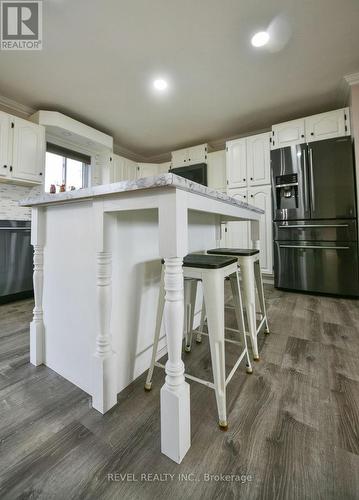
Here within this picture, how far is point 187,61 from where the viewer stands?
85.5 inches

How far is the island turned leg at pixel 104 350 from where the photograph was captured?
913mm

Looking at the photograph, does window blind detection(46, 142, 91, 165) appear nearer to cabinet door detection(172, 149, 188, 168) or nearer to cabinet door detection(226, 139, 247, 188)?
cabinet door detection(172, 149, 188, 168)

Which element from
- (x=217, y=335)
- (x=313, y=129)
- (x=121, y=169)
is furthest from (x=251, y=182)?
(x=217, y=335)

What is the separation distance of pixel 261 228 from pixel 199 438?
289cm

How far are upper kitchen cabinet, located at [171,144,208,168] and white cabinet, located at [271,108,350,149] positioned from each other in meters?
1.24

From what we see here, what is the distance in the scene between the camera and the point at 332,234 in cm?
257

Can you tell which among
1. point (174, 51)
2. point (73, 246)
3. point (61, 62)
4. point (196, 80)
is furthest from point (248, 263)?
point (61, 62)

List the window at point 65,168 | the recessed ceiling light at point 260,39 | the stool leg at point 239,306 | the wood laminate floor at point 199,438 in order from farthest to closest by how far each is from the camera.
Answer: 1. the window at point 65,168
2. the recessed ceiling light at point 260,39
3. the stool leg at point 239,306
4. the wood laminate floor at point 199,438

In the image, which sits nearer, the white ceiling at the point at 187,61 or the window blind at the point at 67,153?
the white ceiling at the point at 187,61

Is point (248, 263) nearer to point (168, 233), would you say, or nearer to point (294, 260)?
point (168, 233)

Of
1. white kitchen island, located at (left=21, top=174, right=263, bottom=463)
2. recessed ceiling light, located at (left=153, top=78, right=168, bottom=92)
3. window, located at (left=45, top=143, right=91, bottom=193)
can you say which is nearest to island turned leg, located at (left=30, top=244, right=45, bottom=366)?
white kitchen island, located at (left=21, top=174, right=263, bottom=463)

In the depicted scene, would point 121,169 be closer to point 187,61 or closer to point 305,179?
point 187,61

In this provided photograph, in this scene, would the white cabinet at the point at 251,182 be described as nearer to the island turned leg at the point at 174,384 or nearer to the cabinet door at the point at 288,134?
the cabinet door at the point at 288,134

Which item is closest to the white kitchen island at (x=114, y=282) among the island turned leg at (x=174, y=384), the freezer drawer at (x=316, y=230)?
the island turned leg at (x=174, y=384)
